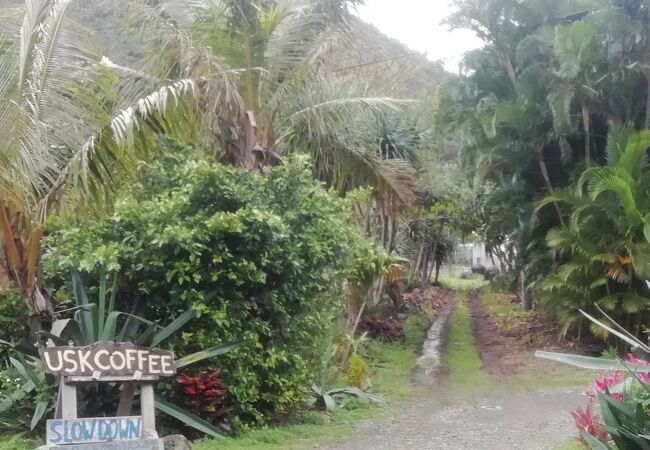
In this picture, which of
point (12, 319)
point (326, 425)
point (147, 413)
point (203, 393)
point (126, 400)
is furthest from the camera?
point (326, 425)

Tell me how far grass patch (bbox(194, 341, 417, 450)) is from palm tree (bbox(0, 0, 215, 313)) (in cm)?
289

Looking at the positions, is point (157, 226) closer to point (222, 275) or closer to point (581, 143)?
point (222, 275)

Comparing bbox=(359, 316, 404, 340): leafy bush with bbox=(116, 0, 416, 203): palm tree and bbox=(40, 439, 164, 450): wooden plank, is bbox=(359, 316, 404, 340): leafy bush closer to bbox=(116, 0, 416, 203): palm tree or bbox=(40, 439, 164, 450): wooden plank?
bbox=(116, 0, 416, 203): palm tree

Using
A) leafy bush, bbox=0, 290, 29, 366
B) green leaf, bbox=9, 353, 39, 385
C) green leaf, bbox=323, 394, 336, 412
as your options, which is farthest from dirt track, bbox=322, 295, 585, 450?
leafy bush, bbox=0, 290, 29, 366

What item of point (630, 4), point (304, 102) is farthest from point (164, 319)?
point (630, 4)

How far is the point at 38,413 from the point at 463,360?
11039mm

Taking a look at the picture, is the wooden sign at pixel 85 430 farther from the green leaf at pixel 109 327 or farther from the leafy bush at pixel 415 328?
the leafy bush at pixel 415 328

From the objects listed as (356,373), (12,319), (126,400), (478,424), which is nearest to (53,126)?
(12,319)

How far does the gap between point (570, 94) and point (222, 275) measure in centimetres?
1002

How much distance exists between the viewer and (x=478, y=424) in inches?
406

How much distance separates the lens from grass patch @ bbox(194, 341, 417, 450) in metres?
8.62

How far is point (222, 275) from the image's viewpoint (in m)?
9.19

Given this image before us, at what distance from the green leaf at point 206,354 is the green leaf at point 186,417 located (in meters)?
0.42

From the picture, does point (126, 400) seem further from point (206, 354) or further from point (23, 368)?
point (23, 368)
